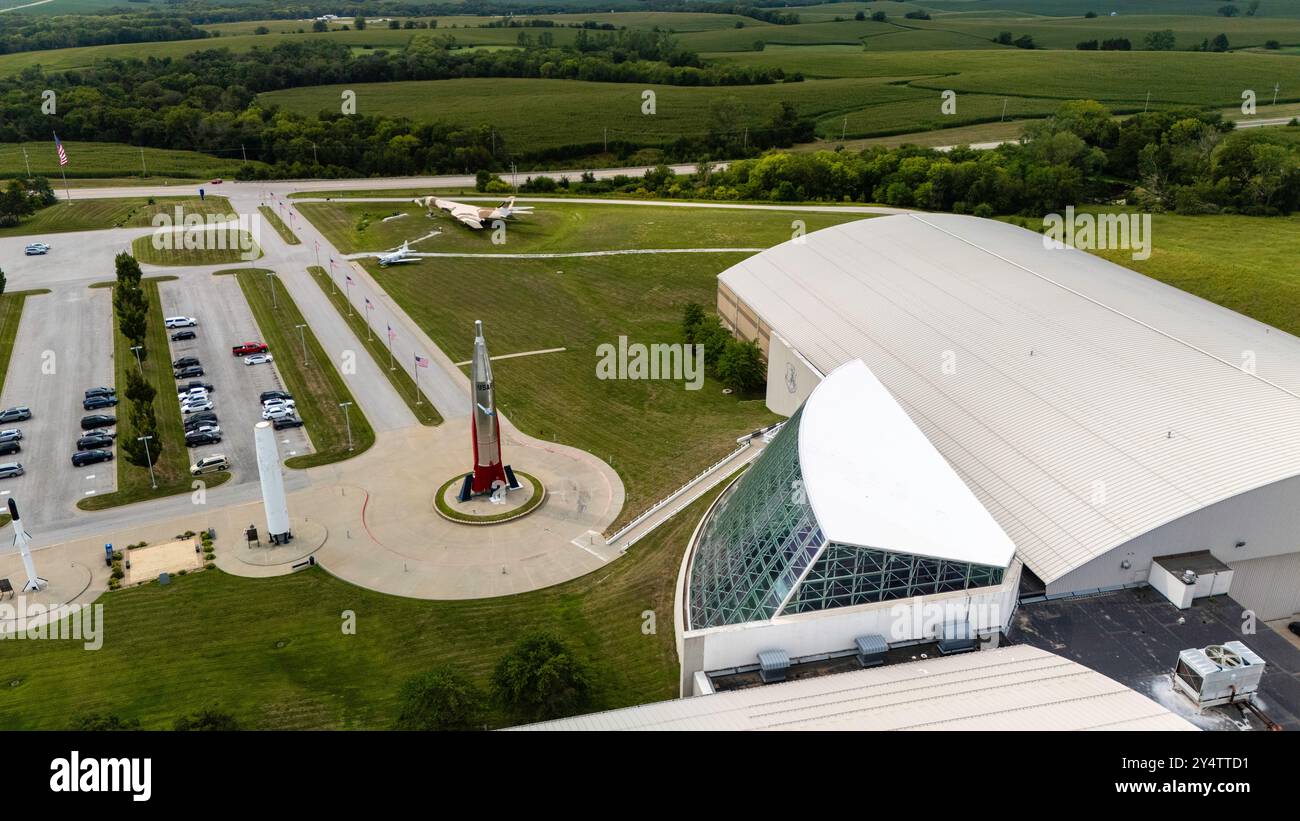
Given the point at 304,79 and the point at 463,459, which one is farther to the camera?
the point at 304,79

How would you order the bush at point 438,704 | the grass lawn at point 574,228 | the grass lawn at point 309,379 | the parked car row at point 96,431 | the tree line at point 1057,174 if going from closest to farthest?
the bush at point 438,704, the parked car row at point 96,431, the grass lawn at point 309,379, the grass lawn at point 574,228, the tree line at point 1057,174

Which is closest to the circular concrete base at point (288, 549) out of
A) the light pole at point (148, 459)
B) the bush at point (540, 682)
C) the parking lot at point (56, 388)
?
the light pole at point (148, 459)

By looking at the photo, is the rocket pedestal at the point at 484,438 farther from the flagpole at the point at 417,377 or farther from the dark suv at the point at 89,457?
the dark suv at the point at 89,457

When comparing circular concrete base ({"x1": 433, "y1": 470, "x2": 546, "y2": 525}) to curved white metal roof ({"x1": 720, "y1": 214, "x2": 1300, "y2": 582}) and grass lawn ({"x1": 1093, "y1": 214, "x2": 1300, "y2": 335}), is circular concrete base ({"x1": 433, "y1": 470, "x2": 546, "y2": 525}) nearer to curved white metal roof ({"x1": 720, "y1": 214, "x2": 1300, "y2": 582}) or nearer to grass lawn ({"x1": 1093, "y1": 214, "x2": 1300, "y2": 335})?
curved white metal roof ({"x1": 720, "y1": 214, "x2": 1300, "y2": 582})

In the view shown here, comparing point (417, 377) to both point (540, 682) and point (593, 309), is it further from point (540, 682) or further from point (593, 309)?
point (540, 682)

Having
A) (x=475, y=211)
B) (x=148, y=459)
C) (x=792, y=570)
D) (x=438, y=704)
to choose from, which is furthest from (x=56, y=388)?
(x=792, y=570)

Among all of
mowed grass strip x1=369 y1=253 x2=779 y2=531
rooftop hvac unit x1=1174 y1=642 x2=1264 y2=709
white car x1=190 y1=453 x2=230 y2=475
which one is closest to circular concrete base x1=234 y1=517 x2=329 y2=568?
white car x1=190 y1=453 x2=230 y2=475

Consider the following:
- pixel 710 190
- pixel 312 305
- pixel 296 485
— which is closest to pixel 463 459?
pixel 296 485

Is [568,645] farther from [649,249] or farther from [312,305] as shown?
[649,249]
